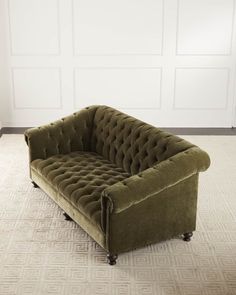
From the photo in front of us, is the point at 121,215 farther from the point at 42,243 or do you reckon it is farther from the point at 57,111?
the point at 57,111

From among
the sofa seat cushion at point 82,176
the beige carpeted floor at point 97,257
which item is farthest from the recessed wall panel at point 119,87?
the beige carpeted floor at point 97,257

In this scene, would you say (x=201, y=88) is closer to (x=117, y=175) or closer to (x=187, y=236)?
(x=117, y=175)

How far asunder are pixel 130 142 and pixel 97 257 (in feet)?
3.65

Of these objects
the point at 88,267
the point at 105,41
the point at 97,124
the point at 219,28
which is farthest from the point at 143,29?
the point at 88,267

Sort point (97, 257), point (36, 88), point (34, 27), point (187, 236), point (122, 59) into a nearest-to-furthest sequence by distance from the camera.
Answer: point (97, 257)
point (187, 236)
point (34, 27)
point (122, 59)
point (36, 88)

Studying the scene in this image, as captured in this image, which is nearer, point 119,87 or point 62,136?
point 62,136

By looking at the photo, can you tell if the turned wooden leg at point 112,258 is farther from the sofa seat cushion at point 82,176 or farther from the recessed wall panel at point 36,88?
the recessed wall panel at point 36,88

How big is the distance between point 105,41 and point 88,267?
3.98 meters

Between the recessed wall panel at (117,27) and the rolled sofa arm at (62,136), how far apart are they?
6.74ft

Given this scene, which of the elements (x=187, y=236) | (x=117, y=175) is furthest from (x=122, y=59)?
(x=187, y=236)

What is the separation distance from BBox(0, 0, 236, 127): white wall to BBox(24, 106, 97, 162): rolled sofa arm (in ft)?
6.70

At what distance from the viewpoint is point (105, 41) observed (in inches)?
283

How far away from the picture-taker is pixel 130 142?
469cm

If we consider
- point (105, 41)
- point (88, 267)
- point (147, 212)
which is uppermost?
point (105, 41)
